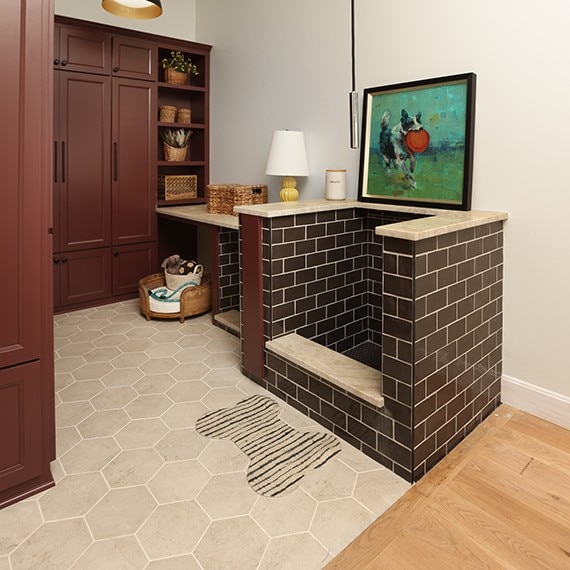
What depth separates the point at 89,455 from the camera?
1988 millimetres

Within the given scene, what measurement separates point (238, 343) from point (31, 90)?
1981mm

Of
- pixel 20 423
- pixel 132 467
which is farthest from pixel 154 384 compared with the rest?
pixel 20 423

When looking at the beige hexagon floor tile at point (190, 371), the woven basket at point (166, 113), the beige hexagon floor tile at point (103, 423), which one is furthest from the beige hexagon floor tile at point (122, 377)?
the woven basket at point (166, 113)

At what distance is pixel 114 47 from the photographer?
372cm

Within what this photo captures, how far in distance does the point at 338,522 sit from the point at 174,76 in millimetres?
3639

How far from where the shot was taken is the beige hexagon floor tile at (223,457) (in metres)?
1.92

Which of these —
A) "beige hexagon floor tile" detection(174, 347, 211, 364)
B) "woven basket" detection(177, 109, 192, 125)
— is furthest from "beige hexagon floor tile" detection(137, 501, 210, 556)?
"woven basket" detection(177, 109, 192, 125)

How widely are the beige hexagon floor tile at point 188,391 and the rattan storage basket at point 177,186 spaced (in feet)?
6.73

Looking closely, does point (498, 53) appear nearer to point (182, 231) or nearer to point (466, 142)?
point (466, 142)

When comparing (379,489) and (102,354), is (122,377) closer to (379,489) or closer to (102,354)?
(102,354)

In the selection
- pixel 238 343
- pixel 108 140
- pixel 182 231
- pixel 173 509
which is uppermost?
pixel 108 140


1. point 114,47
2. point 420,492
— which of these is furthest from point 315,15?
point 420,492

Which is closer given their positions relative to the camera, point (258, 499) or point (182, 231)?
point (258, 499)

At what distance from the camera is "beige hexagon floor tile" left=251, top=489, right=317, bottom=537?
1.62 meters
